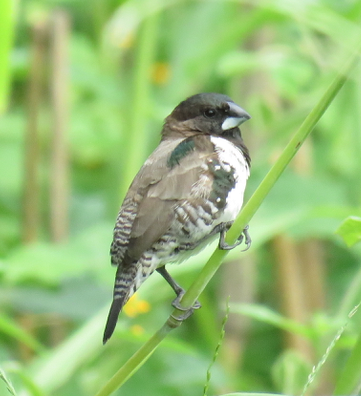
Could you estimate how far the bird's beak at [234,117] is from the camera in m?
2.66

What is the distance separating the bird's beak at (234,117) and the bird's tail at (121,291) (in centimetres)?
77

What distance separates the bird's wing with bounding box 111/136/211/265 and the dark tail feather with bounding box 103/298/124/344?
0.53 feet

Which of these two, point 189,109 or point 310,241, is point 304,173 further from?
point 189,109

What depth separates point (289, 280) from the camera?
3.80 meters

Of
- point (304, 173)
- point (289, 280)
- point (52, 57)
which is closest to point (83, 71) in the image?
point (52, 57)

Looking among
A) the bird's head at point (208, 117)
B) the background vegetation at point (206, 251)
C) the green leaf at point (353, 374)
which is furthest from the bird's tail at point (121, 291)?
the bird's head at point (208, 117)

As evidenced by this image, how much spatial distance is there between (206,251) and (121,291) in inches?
32.8

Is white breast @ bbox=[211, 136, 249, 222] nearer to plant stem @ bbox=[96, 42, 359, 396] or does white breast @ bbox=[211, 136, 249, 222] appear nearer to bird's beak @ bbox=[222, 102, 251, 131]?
bird's beak @ bbox=[222, 102, 251, 131]

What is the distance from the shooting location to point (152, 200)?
2232 mm

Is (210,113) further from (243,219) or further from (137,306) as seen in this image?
(243,219)

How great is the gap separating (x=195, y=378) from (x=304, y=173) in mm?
1336

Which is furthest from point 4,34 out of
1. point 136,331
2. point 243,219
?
point 136,331

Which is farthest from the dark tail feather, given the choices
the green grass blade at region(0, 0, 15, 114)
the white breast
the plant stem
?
the green grass blade at region(0, 0, 15, 114)

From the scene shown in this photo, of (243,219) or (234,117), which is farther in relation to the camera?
(234,117)
